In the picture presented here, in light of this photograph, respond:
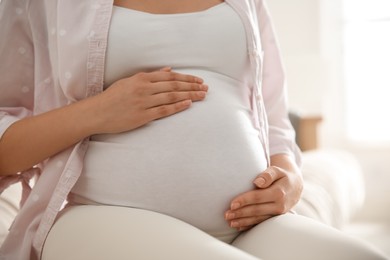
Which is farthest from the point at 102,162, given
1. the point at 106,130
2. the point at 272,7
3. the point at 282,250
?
the point at 272,7

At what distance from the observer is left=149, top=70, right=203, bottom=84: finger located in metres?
0.99

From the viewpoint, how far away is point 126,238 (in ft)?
2.71

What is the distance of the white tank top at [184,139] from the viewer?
948mm

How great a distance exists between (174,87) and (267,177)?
22 centimetres

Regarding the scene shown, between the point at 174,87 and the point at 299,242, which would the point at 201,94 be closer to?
the point at 174,87

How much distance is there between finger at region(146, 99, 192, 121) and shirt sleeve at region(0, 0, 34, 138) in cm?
25

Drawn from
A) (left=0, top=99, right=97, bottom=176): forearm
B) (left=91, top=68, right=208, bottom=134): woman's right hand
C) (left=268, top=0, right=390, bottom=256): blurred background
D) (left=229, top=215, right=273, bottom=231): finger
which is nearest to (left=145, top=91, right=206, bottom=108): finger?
(left=91, top=68, right=208, bottom=134): woman's right hand

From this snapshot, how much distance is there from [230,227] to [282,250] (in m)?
0.13

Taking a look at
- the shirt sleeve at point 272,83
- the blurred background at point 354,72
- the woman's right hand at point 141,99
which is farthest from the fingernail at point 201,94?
the blurred background at point 354,72

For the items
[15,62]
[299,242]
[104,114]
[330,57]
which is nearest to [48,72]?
[15,62]

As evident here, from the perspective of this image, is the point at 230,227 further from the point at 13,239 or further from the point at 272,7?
the point at 272,7

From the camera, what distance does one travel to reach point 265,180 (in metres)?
0.99

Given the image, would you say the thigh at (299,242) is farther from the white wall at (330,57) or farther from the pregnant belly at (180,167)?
the white wall at (330,57)

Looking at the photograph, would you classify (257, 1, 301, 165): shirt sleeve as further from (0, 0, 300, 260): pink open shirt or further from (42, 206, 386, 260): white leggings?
(42, 206, 386, 260): white leggings
